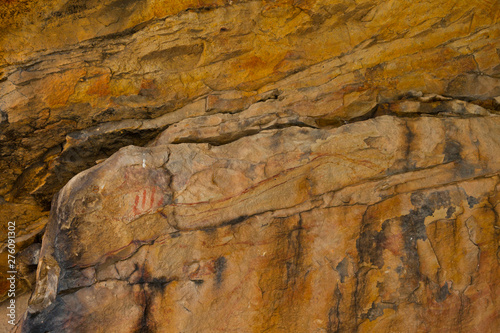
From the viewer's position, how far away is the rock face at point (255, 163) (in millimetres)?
3805

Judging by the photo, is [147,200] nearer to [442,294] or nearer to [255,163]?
[255,163]

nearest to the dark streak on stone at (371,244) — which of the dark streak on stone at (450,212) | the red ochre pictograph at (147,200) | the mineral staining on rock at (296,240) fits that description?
the mineral staining on rock at (296,240)

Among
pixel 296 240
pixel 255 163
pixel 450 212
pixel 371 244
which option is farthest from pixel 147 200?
pixel 450 212

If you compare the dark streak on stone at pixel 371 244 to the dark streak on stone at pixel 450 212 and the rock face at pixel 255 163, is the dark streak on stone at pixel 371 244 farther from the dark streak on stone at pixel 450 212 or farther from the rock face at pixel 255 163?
the dark streak on stone at pixel 450 212

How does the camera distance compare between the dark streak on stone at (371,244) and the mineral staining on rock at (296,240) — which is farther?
the dark streak on stone at (371,244)

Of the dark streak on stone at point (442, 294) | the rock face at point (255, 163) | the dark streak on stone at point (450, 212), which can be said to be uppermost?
the rock face at point (255, 163)

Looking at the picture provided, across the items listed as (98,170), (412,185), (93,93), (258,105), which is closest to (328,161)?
(412,185)

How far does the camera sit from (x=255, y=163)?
160 inches

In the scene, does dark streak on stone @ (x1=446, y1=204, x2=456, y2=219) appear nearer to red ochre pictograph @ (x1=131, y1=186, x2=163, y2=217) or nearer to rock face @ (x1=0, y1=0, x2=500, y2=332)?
rock face @ (x1=0, y1=0, x2=500, y2=332)

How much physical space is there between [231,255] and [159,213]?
0.83 m

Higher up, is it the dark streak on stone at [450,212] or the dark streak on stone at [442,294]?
the dark streak on stone at [450,212]


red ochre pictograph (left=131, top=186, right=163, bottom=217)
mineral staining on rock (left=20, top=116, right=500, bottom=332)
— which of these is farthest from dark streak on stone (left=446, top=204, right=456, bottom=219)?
red ochre pictograph (left=131, top=186, right=163, bottom=217)

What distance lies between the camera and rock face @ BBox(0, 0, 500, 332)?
3.80m

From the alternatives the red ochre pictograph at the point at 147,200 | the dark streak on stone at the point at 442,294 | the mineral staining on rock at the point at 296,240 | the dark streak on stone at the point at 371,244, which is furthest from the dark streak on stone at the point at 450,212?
the red ochre pictograph at the point at 147,200
